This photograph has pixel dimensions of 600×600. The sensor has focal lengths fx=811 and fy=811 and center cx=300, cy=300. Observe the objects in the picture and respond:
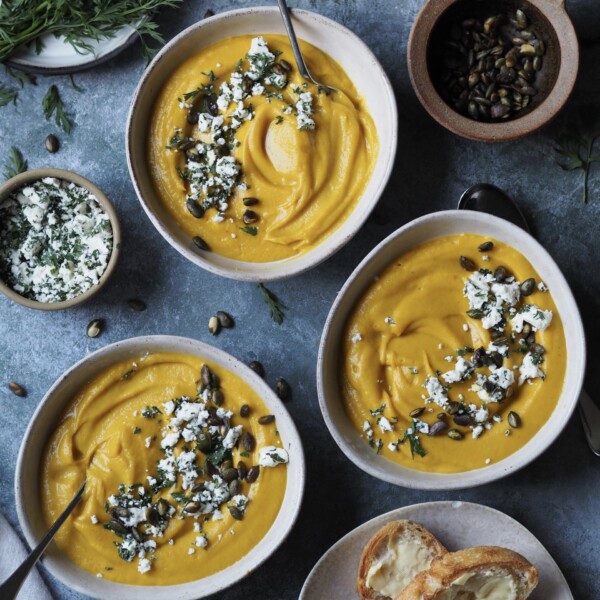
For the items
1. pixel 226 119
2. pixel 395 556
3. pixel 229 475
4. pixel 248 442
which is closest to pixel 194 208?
pixel 226 119

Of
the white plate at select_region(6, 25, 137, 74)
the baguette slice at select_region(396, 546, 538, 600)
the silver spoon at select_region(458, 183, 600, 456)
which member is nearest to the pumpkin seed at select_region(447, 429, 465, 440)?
the baguette slice at select_region(396, 546, 538, 600)

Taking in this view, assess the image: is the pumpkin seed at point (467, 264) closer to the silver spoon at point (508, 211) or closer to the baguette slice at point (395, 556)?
the silver spoon at point (508, 211)

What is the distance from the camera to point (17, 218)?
12.1 feet

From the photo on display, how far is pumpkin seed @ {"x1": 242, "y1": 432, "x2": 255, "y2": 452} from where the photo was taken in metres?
3.50

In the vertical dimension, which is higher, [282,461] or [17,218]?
[17,218]

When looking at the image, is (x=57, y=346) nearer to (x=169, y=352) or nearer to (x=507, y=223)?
(x=169, y=352)

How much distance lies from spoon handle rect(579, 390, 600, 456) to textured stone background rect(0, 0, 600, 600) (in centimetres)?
6

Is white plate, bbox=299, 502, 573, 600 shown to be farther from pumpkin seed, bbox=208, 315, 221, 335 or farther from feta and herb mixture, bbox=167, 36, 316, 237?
feta and herb mixture, bbox=167, 36, 316, 237

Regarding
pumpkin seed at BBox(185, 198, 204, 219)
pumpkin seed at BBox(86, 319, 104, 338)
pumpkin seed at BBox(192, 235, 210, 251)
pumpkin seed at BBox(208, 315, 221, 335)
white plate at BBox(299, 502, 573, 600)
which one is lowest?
white plate at BBox(299, 502, 573, 600)

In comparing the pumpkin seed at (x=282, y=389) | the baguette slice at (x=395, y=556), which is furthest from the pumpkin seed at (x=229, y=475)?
the baguette slice at (x=395, y=556)

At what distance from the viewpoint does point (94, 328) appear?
379cm

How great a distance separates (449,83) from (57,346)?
217 centimetres

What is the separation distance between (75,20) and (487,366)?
2.39 metres

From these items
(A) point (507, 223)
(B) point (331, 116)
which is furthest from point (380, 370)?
(B) point (331, 116)
